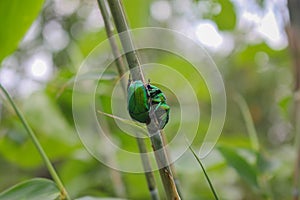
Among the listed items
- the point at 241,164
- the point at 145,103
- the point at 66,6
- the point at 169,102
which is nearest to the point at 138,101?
the point at 145,103

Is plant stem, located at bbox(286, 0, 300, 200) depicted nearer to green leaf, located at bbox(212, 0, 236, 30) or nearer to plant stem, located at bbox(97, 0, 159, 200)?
green leaf, located at bbox(212, 0, 236, 30)

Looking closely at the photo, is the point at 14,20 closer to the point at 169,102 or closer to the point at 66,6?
the point at 169,102

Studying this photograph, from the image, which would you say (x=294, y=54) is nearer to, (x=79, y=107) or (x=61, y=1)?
(x=79, y=107)

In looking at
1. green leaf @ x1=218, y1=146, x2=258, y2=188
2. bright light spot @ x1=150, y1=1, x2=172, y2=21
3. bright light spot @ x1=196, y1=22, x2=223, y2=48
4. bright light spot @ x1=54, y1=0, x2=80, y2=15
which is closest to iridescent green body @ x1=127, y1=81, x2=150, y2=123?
green leaf @ x1=218, y1=146, x2=258, y2=188

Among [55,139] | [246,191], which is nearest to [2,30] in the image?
[55,139]

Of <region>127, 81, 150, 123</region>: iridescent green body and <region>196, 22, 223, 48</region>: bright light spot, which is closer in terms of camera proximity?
<region>127, 81, 150, 123</region>: iridescent green body

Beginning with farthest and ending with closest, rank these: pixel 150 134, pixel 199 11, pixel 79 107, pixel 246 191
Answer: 1. pixel 246 191
2. pixel 79 107
3. pixel 199 11
4. pixel 150 134

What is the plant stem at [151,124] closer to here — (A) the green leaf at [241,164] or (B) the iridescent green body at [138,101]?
(B) the iridescent green body at [138,101]
